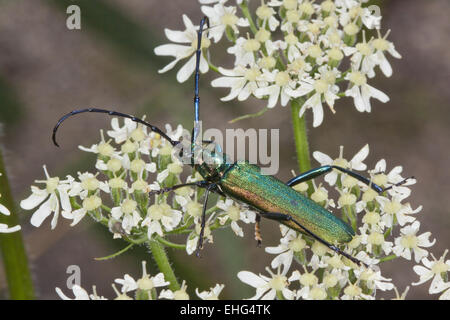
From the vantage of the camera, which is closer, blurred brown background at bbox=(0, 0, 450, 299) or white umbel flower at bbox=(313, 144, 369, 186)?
white umbel flower at bbox=(313, 144, 369, 186)

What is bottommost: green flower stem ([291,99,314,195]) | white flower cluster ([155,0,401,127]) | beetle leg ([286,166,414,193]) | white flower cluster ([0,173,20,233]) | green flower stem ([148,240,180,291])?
green flower stem ([148,240,180,291])

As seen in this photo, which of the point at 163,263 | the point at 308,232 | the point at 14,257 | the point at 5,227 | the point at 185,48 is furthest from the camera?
the point at 185,48

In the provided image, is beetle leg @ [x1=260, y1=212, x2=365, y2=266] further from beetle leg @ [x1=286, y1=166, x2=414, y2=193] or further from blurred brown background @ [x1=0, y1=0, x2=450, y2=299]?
blurred brown background @ [x1=0, y1=0, x2=450, y2=299]

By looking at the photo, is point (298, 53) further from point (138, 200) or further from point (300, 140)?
point (138, 200)

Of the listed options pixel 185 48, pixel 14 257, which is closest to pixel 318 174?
pixel 185 48

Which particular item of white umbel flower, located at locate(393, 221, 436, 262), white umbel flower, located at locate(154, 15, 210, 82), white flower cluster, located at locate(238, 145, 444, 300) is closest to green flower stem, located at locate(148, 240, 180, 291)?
white flower cluster, located at locate(238, 145, 444, 300)

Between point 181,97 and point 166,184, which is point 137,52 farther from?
point 166,184
